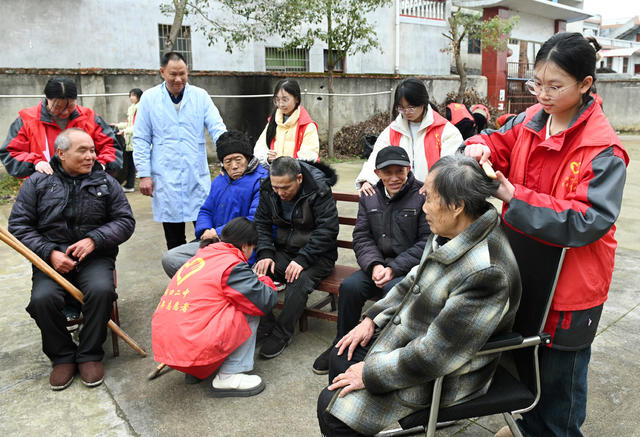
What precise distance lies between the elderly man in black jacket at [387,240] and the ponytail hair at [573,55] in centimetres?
141

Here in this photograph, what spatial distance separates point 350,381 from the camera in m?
2.02

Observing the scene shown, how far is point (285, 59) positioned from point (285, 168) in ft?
40.5

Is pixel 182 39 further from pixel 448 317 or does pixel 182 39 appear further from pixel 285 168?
pixel 448 317

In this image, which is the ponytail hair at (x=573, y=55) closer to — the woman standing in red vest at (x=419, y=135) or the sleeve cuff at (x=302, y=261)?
the woman standing in red vest at (x=419, y=135)

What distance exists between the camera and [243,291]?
296cm

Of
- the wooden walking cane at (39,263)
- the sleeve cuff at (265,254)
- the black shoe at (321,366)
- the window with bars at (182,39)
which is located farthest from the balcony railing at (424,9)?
the wooden walking cane at (39,263)

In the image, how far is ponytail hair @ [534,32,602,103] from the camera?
6.02ft

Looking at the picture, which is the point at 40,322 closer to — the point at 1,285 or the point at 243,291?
the point at 243,291

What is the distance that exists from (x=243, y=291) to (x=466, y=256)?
1.44 meters

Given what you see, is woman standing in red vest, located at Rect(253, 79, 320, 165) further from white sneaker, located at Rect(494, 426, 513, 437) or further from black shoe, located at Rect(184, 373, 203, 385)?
white sneaker, located at Rect(494, 426, 513, 437)

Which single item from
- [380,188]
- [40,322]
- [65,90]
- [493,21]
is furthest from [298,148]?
[493,21]

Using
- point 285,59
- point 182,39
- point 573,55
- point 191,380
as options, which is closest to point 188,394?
point 191,380

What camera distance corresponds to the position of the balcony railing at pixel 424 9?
1787cm

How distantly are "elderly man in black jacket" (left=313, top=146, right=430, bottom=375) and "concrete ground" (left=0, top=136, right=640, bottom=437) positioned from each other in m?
0.37
